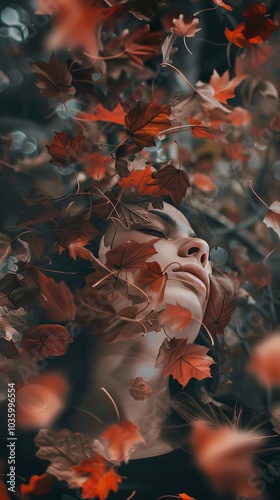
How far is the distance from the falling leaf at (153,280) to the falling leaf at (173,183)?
3.5 inches

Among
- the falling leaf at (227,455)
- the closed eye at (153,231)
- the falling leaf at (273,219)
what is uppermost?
the closed eye at (153,231)

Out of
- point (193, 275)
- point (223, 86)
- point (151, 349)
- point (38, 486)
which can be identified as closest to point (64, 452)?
point (38, 486)

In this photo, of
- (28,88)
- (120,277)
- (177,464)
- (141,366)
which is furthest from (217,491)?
(28,88)

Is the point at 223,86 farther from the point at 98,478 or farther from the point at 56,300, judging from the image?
the point at 98,478

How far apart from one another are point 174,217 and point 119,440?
276mm

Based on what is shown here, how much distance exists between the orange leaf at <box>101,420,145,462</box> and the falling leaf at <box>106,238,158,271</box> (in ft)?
0.61

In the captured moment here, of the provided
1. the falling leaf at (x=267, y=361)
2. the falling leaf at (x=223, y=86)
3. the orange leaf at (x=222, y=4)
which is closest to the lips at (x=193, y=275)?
the falling leaf at (x=267, y=361)

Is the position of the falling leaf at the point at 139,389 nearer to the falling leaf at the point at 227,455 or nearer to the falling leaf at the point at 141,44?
the falling leaf at the point at 227,455

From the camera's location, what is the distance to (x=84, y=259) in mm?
805

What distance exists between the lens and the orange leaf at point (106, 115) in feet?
2.69

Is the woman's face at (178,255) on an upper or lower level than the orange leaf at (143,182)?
lower

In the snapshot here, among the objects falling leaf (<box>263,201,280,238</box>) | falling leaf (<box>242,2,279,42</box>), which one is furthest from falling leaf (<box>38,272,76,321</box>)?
falling leaf (<box>242,2,279,42</box>)

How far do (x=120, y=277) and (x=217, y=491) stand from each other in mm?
284

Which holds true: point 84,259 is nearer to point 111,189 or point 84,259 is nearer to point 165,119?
point 111,189
